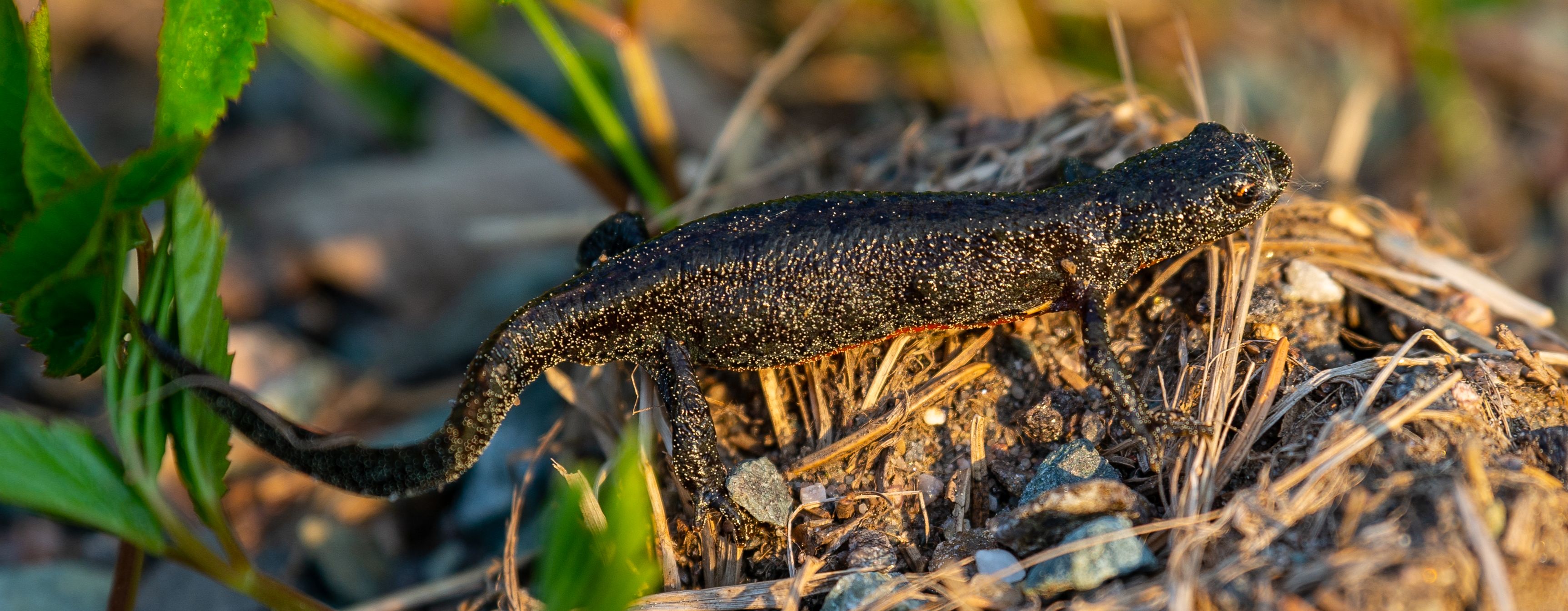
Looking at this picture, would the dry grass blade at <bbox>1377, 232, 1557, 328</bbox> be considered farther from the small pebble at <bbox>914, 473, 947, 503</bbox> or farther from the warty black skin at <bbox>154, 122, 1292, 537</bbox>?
the small pebble at <bbox>914, 473, 947, 503</bbox>

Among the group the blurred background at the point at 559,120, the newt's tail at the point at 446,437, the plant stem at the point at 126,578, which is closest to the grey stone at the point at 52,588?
the blurred background at the point at 559,120

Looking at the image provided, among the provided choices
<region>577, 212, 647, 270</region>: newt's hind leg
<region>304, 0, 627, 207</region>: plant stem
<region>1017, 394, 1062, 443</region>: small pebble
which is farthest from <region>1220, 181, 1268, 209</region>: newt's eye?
<region>304, 0, 627, 207</region>: plant stem

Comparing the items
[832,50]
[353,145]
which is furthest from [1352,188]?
[353,145]

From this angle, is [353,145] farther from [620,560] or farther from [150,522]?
[620,560]

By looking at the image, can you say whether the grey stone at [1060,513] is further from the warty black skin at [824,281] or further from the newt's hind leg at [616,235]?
the newt's hind leg at [616,235]

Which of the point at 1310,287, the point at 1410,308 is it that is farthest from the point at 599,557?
the point at 1410,308

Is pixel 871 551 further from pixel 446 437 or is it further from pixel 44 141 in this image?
pixel 44 141
